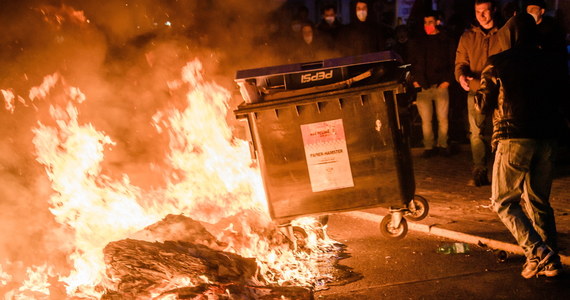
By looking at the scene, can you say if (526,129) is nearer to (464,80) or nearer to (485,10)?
(464,80)

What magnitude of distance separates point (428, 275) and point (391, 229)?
87cm

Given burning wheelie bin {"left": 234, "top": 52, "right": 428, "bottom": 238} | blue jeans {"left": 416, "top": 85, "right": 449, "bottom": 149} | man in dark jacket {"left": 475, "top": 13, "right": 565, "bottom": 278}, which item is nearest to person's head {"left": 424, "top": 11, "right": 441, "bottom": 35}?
blue jeans {"left": 416, "top": 85, "right": 449, "bottom": 149}

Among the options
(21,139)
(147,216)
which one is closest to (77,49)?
(21,139)

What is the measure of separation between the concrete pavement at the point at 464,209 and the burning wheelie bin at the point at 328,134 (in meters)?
1.17

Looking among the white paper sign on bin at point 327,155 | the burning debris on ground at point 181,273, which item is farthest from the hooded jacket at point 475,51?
the burning debris on ground at point 181,273

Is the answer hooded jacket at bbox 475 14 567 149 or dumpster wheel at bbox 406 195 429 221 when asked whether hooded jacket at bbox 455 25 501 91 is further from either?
hooded jacket at bbox 475 14 567 149

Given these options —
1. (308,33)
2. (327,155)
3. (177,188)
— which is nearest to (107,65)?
(308,33)

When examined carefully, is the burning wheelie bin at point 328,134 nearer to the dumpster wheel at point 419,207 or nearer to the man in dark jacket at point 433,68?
the dumpster wheel at point 419,207

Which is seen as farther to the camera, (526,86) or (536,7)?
(536,7)

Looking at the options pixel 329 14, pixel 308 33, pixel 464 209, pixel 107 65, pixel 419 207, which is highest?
pixel 329 14

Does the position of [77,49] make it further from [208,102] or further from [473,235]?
[473,235]

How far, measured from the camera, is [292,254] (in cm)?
521

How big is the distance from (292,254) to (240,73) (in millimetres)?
1901

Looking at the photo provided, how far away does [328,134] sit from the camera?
15.3 feet
